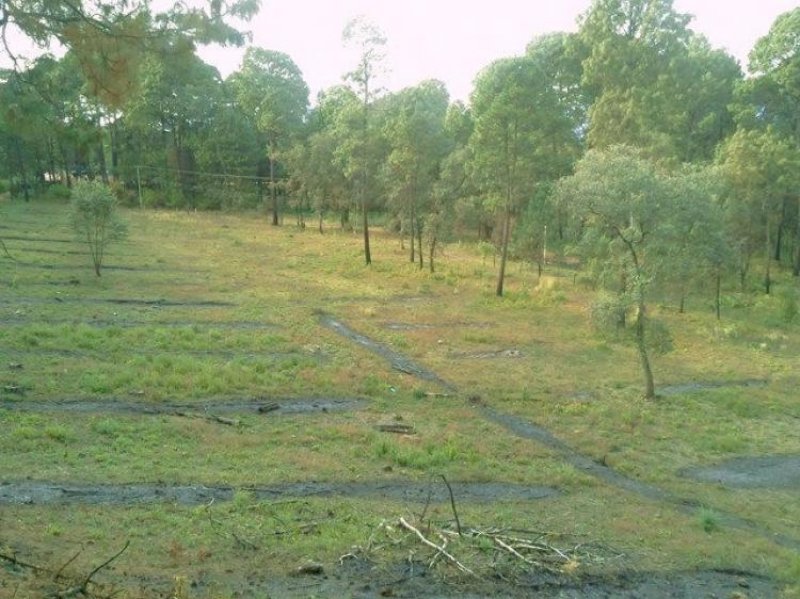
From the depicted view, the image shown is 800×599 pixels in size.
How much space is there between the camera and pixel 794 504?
13656 millimetres

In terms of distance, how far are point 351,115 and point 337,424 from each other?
86.4ft

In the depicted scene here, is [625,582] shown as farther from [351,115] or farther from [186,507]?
[351,115]

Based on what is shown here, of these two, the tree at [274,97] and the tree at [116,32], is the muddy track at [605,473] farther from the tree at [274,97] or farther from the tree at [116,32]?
the tree at [274,97]

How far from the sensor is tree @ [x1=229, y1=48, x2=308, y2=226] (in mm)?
55594

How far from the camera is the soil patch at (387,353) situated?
796 inches

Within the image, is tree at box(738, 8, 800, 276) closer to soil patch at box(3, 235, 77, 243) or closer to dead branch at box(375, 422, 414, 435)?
dead branch at box(375, 422, 414, 435)

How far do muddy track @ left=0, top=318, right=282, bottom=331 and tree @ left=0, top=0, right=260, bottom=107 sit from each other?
1442 centimetres

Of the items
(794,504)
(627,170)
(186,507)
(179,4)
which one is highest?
(179,4)

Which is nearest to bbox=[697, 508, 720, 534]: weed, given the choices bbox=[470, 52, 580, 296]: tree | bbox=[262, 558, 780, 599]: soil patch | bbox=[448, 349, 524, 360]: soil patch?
bbox=[262, 558, 780, 599]: soil patch

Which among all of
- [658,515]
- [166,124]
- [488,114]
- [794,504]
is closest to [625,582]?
[658,515]

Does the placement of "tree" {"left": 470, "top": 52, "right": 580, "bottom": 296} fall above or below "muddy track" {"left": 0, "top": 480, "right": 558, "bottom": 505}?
above

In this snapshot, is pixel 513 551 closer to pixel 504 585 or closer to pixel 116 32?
pixel 504 585

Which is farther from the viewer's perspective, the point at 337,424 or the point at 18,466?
the point at 337,424

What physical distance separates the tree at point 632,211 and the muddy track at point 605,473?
4182 mm
